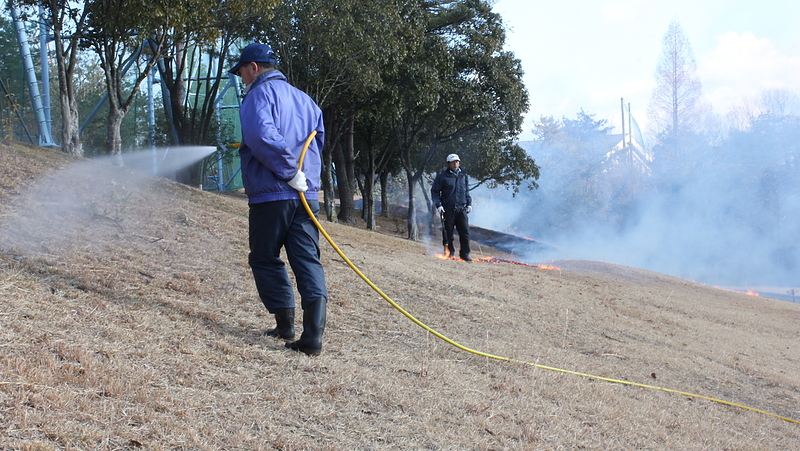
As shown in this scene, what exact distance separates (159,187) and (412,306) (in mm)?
5644

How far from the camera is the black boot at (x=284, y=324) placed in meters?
4.25

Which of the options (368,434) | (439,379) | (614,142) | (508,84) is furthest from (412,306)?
(614,142)

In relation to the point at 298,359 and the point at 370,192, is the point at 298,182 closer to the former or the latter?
the point at 298,359

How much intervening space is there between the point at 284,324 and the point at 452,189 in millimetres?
7635

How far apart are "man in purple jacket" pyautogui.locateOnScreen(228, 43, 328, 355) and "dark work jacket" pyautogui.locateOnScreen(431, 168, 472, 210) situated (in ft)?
24.6

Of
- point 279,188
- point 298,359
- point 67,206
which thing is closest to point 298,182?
point 279,188

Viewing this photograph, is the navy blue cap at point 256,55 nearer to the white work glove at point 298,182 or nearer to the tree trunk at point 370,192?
the white work glove at point 298,182

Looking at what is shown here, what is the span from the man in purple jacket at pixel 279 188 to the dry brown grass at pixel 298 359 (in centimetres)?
32

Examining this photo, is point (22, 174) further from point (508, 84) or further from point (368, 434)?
point (508, 84)

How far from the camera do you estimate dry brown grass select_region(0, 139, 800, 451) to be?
9.91 ft

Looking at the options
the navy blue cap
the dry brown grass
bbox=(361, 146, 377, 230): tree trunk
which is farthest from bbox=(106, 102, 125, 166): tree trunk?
bbox=(361, 146, 377, 230): tree trunk

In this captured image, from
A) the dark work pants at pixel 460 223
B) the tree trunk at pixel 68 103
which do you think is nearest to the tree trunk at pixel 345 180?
the tree trunk at pixel 68 103

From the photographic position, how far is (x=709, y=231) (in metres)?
33.3

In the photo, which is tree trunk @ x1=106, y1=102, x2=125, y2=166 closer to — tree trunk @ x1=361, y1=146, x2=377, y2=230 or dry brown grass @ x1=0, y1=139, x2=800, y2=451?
dry brown grass @ x1=0, y1=139, x2=800, y2=451
